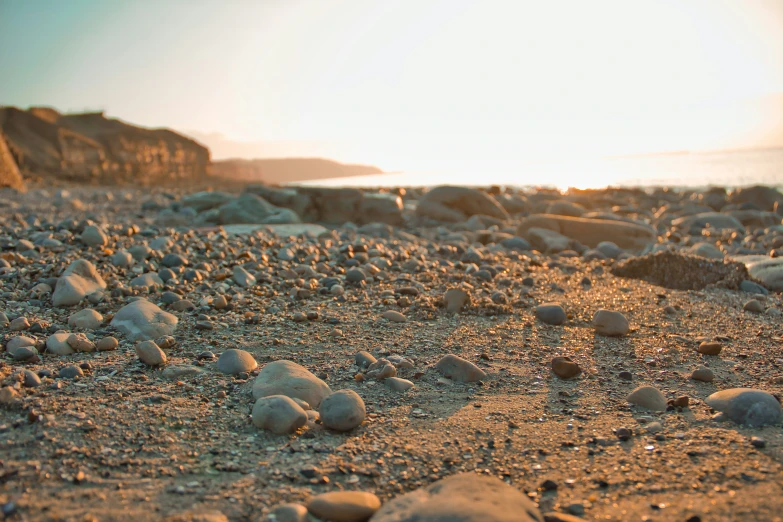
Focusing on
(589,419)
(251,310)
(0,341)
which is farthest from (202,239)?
(589,419)

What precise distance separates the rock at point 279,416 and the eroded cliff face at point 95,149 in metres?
26.3

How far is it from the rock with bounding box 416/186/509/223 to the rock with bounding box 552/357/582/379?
7.58m

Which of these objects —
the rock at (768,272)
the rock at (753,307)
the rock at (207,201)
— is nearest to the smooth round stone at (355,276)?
the rock at (753,307)

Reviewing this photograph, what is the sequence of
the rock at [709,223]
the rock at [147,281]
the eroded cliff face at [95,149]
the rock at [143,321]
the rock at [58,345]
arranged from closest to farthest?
1. the rock at [58,345]
2. the rock at [143,321]
3. the rock at [147,281]
4. the rock at [709,223]
5. the eroded cliff face at [95,149]

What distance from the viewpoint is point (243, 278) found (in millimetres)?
3844

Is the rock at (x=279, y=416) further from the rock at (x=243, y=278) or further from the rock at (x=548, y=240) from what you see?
the rock at (x=548, y=240)

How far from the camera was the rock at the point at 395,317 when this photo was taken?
3.30 meters

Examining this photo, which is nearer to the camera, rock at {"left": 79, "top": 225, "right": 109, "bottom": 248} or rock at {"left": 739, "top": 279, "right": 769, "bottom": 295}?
rock at {"left": 79, "top": 225, "right": 109, "bottom": 248}

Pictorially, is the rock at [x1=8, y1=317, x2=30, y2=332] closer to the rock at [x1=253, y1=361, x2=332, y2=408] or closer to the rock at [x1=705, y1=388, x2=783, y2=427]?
the rock at [x1=253, y1=361, x2=332, y2=408]

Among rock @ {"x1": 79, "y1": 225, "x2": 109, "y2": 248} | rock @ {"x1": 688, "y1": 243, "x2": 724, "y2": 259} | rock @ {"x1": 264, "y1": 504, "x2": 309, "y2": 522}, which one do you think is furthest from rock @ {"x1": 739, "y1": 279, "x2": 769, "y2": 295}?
rock @ {"x1": 79, "y1": 225, "x2": 109, "y2": 248}

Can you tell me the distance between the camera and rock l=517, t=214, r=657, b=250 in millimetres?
7184

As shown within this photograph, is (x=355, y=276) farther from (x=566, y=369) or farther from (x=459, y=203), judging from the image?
(x=459, y=203)

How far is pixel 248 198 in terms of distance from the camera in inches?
329

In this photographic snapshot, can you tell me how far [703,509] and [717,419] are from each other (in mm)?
711
